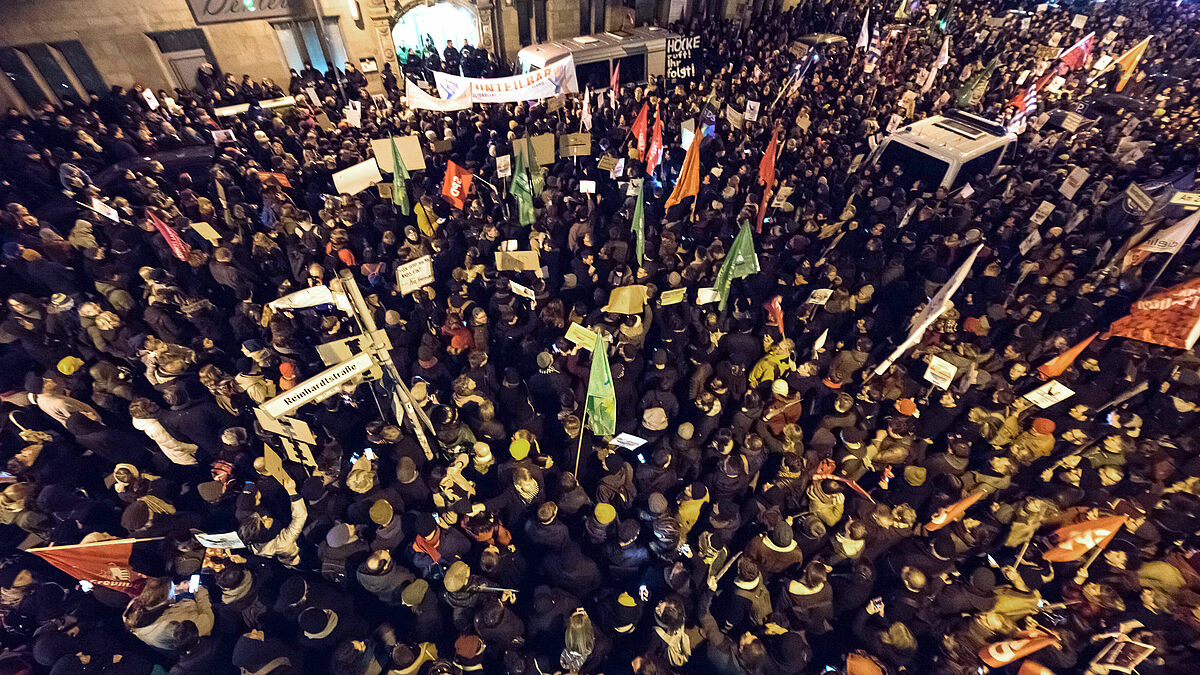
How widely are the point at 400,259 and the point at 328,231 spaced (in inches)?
51.3

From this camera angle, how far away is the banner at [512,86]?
971 cm

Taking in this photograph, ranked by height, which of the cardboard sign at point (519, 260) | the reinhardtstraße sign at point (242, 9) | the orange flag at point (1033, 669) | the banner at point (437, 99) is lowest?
the orange flag at point (1033, 669)

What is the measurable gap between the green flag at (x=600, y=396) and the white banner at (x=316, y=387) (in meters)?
2.03

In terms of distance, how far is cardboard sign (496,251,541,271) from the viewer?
630cm

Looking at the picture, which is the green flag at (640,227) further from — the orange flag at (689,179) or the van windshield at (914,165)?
the van windshield at (914,165)

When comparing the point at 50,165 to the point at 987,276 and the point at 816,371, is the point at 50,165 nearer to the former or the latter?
the point at 816,371

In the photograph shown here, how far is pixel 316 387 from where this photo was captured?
4.00m

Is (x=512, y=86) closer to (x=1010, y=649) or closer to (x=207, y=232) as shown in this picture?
(x=207, y=232)

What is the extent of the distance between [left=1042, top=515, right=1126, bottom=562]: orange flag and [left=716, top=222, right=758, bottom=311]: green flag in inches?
158

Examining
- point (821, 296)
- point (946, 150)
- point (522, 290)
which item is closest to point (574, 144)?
point (522, 290)

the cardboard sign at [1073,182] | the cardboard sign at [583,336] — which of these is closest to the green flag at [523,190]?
the cardboard sign at [583,336]

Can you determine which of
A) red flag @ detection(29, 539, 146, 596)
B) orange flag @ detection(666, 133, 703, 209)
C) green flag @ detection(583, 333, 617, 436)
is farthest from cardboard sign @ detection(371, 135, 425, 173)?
red flag @ detection(29, 539, 146, 596)

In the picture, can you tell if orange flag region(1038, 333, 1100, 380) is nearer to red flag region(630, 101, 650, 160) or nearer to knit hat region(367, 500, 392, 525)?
red flag region(630, 101, 650, 160)

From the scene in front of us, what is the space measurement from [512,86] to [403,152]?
2677 mm
